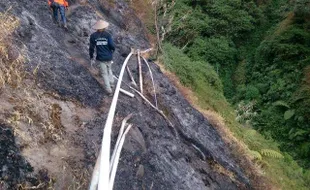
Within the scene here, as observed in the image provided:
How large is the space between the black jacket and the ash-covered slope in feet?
2.40

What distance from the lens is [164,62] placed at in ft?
50.7

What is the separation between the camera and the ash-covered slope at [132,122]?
293 inches

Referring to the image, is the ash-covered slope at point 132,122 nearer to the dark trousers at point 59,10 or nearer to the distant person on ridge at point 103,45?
the dark trousers at point 59,10

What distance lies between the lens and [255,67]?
22500 millimetres

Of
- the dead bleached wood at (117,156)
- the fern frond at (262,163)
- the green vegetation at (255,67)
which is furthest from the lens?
the green vegetation at (255,67)

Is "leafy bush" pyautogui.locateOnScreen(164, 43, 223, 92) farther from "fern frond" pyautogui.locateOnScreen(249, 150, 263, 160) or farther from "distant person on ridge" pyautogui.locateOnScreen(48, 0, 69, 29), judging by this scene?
"distant person on ridge" pyautogui.locateOnScreen(48, 0, 69, 29)

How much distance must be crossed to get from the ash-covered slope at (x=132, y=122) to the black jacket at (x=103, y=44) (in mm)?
731

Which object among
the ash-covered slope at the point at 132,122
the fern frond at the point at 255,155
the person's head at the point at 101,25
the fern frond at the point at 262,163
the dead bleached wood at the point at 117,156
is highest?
the person's head at the point at 101,25

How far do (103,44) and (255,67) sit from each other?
50.1 ft

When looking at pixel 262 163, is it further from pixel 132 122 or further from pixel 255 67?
pixel 255 67

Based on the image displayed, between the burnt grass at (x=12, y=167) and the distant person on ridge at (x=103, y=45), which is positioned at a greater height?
the distant person on ridge at (x=103, y=45)

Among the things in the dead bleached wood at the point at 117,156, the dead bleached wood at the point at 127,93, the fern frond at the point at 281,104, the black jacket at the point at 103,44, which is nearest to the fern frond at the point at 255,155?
the dead bleached wood at the point at 127,93

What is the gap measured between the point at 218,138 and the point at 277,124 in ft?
23.9

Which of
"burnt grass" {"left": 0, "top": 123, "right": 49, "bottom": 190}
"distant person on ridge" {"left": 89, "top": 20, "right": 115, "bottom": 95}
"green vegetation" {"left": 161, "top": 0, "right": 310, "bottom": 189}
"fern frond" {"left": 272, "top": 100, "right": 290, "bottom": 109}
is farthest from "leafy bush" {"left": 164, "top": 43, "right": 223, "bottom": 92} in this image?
"burnt grass" {"left": 0, "top": 123, "right": 49, "bottom": 190}
